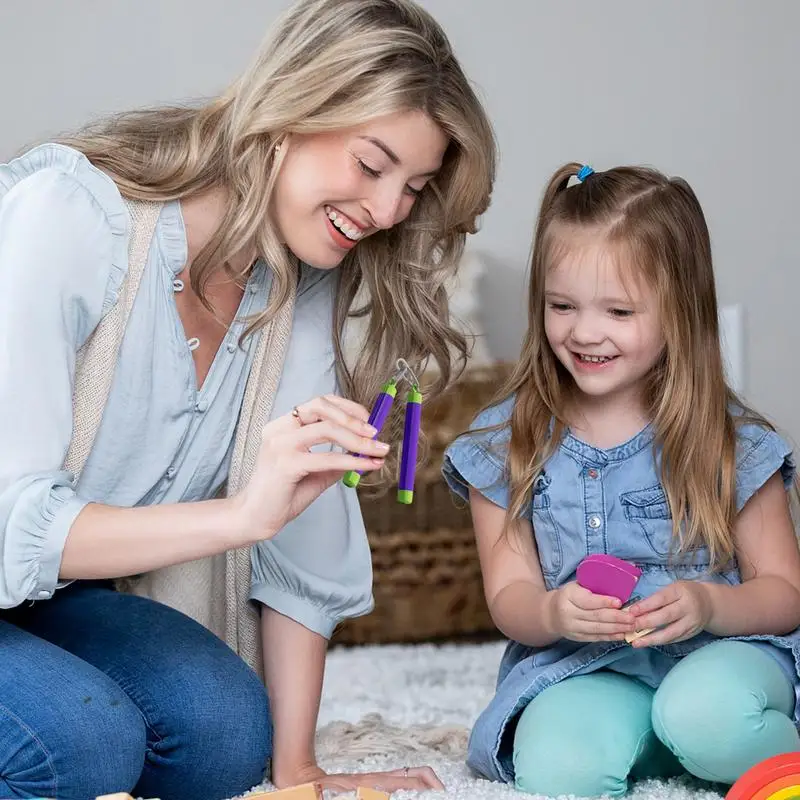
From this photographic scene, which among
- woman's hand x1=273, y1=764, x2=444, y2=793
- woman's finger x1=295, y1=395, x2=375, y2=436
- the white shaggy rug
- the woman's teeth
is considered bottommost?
the white shaggy rug

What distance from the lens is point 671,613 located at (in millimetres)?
1215

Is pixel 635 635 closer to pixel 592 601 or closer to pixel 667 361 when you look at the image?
pixel 592 601

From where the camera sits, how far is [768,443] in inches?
55.0

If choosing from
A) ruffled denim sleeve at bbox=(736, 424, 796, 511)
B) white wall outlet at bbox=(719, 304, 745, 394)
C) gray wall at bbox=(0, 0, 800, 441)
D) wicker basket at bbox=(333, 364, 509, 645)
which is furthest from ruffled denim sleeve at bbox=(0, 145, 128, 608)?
white wall outlet at bbox=(719, 304, 745, 394)

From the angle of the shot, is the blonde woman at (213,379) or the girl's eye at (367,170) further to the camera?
the girl's eye at (367,170)

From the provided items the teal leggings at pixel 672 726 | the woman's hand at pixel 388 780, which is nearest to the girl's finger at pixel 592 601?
the teal leggings at pixel 672 726

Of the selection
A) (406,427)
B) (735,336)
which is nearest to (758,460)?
(406,427)

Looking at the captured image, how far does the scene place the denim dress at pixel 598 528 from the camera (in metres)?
1.35

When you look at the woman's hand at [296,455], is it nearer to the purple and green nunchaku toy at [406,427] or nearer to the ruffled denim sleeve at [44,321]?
the purple and green nunchaku toy at [406,427]

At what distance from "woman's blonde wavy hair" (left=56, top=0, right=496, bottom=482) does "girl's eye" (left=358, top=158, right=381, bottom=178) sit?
0.04 m

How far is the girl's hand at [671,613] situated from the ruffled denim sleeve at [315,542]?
1.08ft

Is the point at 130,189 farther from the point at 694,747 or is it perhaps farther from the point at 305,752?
the point at 694,747

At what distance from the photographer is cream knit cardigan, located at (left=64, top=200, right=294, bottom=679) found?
121 centimetres

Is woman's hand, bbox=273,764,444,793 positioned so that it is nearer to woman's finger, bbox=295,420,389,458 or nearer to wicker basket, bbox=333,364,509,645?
woman's finger, bbox=295,420,389,458
